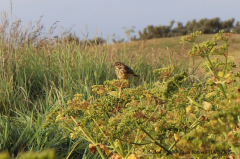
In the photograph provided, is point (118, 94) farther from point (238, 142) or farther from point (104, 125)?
point (238, 142)

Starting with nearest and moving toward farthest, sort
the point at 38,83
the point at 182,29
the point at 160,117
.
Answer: the point at 160,117 → the point at 38,83 → the point at 182,29

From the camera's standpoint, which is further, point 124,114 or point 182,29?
point 182,29

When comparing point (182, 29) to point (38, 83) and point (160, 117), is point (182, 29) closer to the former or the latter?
point (38, 83)

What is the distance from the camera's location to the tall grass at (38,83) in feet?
12.9

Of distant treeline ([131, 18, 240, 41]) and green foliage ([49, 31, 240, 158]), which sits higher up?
distant treeline ([131, 18, 240, 41])

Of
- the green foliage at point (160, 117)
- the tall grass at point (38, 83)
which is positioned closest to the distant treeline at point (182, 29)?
the tall grass at point (38, 83)

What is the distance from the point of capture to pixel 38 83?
668 cm

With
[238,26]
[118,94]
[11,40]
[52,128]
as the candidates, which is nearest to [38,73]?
[11,40]

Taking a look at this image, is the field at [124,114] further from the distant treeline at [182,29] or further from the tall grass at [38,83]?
the distant treeline at [182,29]

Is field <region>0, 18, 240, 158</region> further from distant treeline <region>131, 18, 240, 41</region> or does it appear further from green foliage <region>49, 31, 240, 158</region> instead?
distant treeline <region>131, 18, 240, 41</region>

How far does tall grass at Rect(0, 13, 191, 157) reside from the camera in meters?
3.92

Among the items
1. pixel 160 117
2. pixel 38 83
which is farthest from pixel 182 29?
pixel 160 117

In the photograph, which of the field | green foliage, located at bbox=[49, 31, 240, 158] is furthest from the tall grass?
green foliage, located at bbox=[49, 31, 240, 158]

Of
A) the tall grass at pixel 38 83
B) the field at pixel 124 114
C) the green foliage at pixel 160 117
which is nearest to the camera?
the field at pixel 124 114
